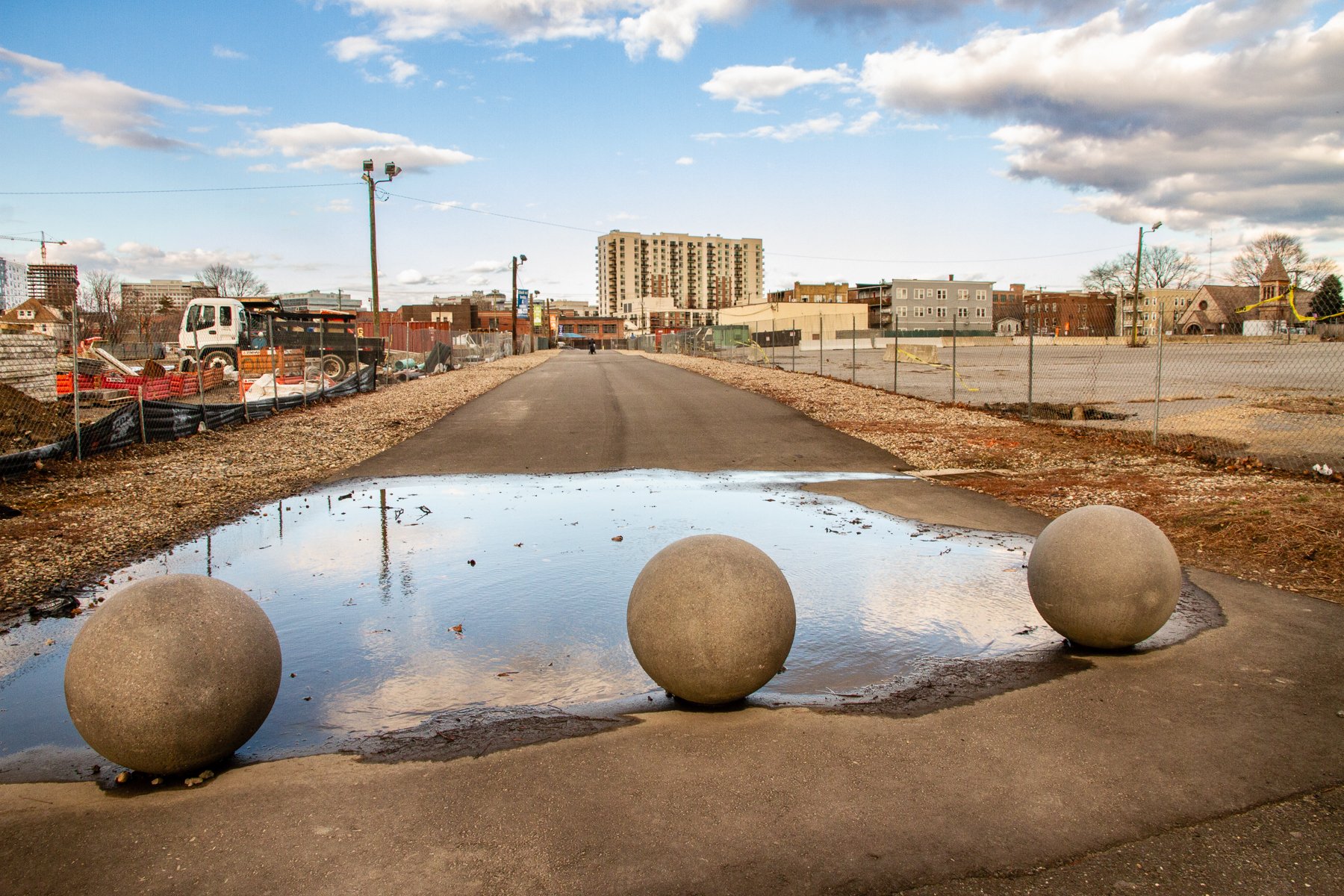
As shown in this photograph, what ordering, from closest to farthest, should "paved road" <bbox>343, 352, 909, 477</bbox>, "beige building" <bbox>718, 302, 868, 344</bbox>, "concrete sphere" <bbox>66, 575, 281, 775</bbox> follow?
Result: 1. "concrete sphere" <bbox>66, 575, 281, 775</bbox>
2. "paved road" <bbox>343, 352, 909, 477</bbox>
3. "beige building" <bbox>718, 302, 868, 344</bbox>

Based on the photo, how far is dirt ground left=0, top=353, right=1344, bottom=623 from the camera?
763 cm

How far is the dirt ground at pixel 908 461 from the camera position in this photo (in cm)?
763

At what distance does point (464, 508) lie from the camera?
10539 mm

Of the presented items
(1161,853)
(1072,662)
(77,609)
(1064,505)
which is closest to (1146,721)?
(1072,662)

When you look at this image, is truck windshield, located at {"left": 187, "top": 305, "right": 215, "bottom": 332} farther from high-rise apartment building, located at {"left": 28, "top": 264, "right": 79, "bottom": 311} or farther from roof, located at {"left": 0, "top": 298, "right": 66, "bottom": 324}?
Result: high-rise apartment building, located at {"left": 28, "top": 264, "right": 79, "bottom": 311}

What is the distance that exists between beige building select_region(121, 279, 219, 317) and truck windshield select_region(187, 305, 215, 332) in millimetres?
33140

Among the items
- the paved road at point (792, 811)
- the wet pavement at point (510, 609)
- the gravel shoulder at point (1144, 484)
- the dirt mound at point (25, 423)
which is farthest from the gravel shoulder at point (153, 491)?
the gravel shoulder at point (1144, 484)

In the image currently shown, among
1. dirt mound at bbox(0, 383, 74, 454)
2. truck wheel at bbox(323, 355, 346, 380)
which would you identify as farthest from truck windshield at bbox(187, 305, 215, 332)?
dirt mound at bbox(0, 383, 74, 454)

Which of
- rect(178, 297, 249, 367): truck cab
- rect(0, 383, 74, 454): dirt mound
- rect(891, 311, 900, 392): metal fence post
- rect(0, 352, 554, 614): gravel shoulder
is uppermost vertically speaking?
rect(178, 297, 249, 367): truck cab

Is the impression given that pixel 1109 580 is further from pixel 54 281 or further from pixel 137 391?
pixel 54 281

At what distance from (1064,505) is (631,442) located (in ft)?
26.0

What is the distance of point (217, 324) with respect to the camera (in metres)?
29.8

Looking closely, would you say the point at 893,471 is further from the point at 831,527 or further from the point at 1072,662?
the point at 1072,662

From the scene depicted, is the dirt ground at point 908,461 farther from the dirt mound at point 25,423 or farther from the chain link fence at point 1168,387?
the dirt mound at point 25,423
